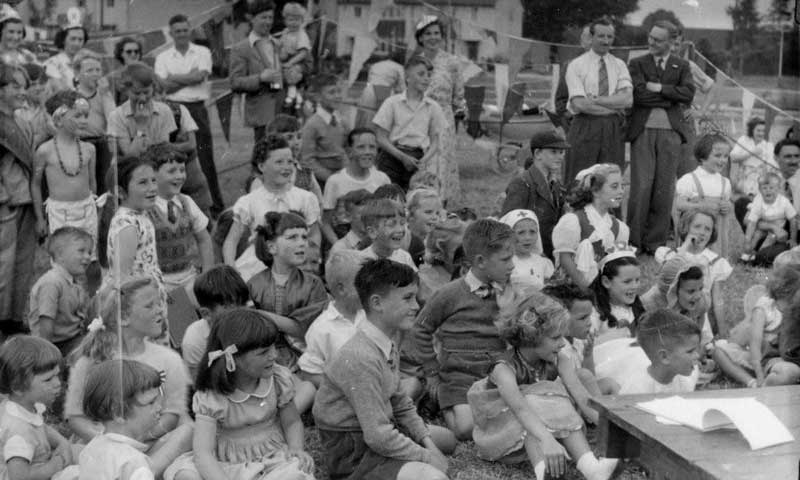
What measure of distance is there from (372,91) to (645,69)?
76.2 inches

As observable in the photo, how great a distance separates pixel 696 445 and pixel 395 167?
4.56m

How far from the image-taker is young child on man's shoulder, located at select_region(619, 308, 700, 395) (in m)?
4.62

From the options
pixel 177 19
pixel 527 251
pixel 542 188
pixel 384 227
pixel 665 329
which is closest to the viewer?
pixel 665 329

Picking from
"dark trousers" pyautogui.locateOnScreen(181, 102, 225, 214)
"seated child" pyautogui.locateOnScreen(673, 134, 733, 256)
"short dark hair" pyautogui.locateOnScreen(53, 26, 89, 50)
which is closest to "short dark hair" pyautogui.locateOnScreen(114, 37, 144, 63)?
"short dark hair" pyautogui.locateOnScreen(53, 26, 89, 50)

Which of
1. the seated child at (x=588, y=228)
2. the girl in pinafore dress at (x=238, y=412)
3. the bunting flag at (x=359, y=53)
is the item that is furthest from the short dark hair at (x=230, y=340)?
the bunting flag at (x=359, y=53)

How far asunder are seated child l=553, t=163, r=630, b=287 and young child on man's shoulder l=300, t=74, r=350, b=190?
69.6 inches

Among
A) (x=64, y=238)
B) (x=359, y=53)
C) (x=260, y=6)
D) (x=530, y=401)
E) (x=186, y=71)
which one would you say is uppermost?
(x=260, y=6)

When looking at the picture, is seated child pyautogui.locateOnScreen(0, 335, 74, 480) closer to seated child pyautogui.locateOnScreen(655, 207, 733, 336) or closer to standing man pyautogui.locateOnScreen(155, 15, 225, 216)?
seated child pyautogui.locateOnScreen(655, 207, 733, 336)

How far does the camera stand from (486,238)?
16.0 ft

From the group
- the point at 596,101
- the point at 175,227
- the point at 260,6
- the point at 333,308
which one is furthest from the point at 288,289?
the point at 260,6

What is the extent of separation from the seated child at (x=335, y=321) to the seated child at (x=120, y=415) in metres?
1.07

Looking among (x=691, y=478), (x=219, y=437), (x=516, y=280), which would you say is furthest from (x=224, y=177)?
(x=691, y=478)

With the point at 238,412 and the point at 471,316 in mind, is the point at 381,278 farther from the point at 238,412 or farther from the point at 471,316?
the point at 471,316

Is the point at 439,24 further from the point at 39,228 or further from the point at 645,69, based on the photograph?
the point at 39,228
